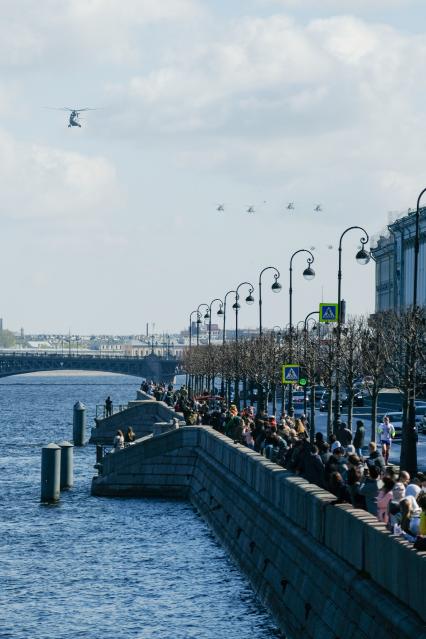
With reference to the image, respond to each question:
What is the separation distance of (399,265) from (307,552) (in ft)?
395

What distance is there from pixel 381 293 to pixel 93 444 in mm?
→ 68810

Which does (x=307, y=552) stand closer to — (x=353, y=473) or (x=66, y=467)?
(x=353, y=473)

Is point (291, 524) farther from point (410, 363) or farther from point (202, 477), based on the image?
point (202, 477)

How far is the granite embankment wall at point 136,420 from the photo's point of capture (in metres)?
85.4

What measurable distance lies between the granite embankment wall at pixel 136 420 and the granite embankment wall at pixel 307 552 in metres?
33.2

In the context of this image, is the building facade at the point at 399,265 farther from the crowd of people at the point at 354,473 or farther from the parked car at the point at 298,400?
the crowd of people at the point at 354,473

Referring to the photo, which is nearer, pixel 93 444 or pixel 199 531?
pixel 199 531

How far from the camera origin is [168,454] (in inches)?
2196

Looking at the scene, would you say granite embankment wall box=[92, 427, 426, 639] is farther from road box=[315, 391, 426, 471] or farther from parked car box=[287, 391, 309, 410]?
parked car box=[287, 391, 309, 410]

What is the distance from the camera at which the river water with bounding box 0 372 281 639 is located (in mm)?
31500

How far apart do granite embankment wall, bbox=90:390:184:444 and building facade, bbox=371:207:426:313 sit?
37.2m

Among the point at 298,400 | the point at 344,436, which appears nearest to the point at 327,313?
the point at 344,436

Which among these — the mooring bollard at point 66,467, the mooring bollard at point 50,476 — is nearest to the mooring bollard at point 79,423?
the mooring bollard at point 66,467

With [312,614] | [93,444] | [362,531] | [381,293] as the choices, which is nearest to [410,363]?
[312,614]
